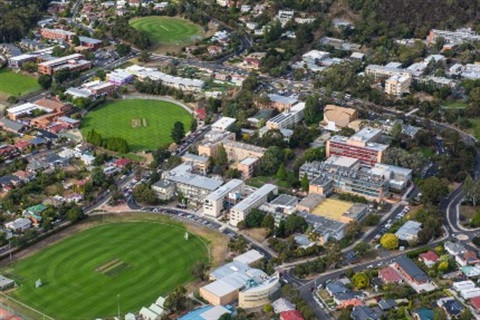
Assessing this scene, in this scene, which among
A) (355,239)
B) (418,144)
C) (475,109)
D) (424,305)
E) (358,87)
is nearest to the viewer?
(424,305)

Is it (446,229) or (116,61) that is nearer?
(446,229)

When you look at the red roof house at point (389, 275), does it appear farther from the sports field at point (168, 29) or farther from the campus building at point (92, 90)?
the sports field at point (168, 29)

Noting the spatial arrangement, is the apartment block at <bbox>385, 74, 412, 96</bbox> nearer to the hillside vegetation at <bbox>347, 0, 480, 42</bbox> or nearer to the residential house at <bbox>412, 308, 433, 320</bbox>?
the hillside vegetation at <bbox>347, 0, 480, 42</bbox>

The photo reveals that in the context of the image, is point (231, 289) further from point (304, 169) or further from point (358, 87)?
point (358, 87)

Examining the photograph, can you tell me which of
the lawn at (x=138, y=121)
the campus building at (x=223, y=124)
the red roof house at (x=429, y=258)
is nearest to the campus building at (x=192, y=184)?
the lawn at (x=138, y=121)

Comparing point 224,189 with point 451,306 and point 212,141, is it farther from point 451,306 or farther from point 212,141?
point 451,306

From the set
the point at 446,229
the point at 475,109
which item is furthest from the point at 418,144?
the point at 446,229
